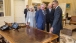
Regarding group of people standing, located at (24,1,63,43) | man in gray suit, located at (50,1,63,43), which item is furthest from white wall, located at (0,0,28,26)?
man in gray suit, located at (50,1,63,43)

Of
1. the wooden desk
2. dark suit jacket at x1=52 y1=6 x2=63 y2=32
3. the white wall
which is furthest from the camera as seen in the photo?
the white wall

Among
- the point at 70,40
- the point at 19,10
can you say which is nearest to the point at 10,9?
the point at 19,10

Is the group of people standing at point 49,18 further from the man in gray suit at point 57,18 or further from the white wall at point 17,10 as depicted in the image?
the white wall at point 17,10

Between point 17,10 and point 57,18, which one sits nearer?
point 57,18

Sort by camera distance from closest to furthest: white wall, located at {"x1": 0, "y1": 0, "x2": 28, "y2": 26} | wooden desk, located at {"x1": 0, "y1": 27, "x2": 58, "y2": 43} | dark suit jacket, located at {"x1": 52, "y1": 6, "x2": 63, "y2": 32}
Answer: wooden desk, located at {"x1": 0, "y1": 27, "x2": 58, "y2": 43} < dark suit jacket, located at {"x1": 52, "y1": 6, "x2": 63, "y2": 32} < white wall, located at {"x1": 0, "y1": 0, "x2": 28, "y2": 26}

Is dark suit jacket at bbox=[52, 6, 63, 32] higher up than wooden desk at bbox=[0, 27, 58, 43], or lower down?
higher up

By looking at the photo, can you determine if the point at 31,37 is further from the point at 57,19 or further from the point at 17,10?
the point at 17,10

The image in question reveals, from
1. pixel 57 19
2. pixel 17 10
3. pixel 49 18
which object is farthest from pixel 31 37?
pixel 17 10

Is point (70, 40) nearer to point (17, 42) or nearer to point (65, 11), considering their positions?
point (17, 42)

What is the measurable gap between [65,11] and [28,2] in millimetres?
3220

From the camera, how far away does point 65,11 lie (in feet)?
30.0

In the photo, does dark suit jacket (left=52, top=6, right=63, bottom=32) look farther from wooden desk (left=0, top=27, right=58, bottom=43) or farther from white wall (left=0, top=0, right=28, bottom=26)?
white wall (left=0, top=0, right=28, bottom=26)

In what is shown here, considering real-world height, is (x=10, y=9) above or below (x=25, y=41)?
above

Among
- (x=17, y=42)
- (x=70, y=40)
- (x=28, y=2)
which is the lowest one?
(x=70, y=40)
